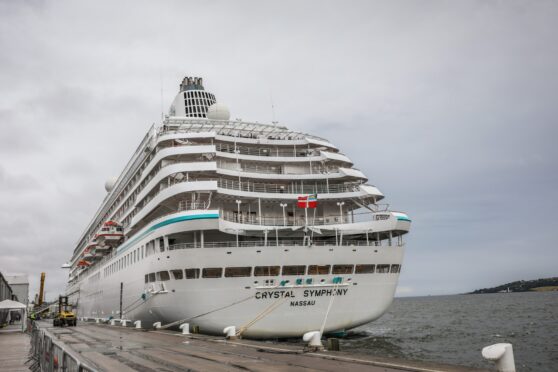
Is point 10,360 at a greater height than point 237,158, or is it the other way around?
point 237,158

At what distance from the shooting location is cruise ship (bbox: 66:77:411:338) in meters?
26.4

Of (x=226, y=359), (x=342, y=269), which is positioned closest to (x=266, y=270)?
(x=342, y=269)

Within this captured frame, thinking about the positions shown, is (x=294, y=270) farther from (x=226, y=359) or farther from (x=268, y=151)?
(x=268, y=151)

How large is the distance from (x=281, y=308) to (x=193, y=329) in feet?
17.8

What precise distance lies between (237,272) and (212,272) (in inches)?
54.5

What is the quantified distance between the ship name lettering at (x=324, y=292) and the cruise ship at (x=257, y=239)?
0.06 meters

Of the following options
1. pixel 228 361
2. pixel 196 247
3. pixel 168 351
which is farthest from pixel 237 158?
pixel 228 361

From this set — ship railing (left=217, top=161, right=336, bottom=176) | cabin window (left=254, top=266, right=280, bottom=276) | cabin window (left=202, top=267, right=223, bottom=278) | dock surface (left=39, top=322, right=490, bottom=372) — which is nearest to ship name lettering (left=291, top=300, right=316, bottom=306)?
cabin window (left=254, top=266, right=280, bottom=276)

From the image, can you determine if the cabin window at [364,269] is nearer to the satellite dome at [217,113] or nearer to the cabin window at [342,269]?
the cabin window at [342,269]

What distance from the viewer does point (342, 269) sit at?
91.8ft

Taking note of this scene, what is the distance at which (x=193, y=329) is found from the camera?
27.7 m

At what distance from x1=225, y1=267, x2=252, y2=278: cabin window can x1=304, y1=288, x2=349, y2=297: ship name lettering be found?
138 inches

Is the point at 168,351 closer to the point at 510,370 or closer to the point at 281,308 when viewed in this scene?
the point at 281,308

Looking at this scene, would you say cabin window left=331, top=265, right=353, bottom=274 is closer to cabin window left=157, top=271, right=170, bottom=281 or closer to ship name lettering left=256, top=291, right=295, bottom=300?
ship name lettering left=256, top=291, right=295, bottom=300
